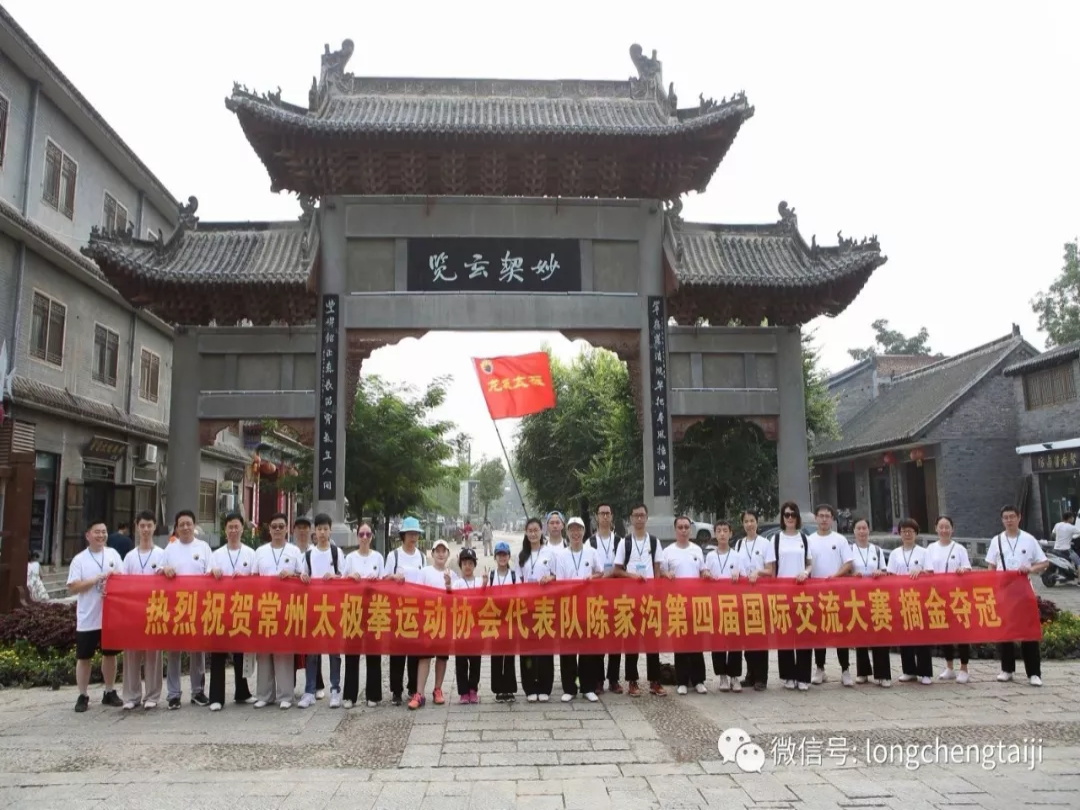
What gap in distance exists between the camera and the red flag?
13.5m

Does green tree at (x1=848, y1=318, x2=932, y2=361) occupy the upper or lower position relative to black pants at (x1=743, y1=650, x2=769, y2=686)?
upper

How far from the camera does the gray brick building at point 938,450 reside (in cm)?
2403

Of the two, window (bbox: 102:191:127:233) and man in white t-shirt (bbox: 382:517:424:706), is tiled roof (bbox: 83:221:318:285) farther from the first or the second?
window (bbox: 102:191:127:233)

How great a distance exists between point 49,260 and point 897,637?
1679cm

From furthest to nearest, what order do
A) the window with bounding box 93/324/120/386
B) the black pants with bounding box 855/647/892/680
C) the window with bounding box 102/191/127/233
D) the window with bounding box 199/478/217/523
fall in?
1. the window with bounding box 199/478/217/523
2. the window with bounding box 102/191/127/233
3. the window with bounding box 93/324/120/386
4. the black pants with bounding box 855/647/892/680

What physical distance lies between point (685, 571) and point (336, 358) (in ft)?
24.4

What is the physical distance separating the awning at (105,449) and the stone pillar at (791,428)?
1443 cm

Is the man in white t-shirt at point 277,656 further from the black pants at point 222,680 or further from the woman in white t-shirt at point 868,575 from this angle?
the woman in white t-shirt at point 868,575

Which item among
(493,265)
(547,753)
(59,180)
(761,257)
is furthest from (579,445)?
(547,753)

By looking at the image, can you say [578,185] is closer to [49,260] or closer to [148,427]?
[49,260]

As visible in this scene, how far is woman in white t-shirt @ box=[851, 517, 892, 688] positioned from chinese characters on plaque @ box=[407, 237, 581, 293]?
688 cm

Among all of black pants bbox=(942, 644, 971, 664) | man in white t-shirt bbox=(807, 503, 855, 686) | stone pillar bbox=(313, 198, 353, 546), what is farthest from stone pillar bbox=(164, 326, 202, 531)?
black pants bbox=(942, 644, 971, 664)

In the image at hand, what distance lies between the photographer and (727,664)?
26.8 feet

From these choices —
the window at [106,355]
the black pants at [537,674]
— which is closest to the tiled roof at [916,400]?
the black pants at [537,674]
